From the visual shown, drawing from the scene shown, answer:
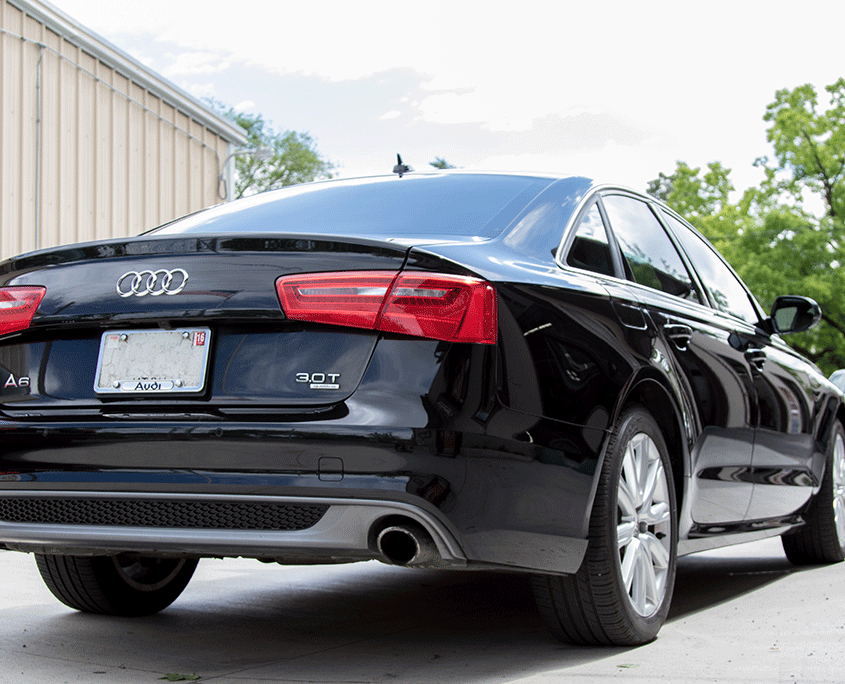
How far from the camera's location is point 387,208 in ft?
12.1

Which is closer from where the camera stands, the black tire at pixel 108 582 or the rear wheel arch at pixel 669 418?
the rear wheel arch at pixel 669 418

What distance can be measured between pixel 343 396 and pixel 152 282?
2.10 feet

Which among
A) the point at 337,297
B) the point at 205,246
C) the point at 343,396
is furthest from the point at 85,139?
the point at 343,396

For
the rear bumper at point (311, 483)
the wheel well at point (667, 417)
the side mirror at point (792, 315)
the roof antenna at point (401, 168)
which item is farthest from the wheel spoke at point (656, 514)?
the side mirror at point (792, 315)

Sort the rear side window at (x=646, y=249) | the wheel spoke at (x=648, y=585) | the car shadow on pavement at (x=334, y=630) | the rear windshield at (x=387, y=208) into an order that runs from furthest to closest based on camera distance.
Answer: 1. the rear side window at (x=646, y=249)
2. the wheel spoke at (x=648, y=585)
3. the rear windshield at (x=387, y=208)
4. the car shadow on pavement at (x=334, y=630)

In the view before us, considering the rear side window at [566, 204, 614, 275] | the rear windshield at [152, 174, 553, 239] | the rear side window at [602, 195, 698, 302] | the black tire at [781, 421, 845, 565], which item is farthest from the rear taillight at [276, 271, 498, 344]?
the black tire at [781, 421, 845, 565]

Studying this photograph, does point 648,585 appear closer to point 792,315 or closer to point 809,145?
point 792,315

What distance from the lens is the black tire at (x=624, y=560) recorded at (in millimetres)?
3262

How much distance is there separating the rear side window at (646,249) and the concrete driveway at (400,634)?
124cm

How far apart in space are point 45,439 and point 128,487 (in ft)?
0.99

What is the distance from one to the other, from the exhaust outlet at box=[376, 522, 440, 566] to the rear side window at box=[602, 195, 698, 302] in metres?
1.47

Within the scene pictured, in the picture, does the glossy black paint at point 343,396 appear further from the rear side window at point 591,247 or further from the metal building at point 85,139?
the metal building at point 85,139

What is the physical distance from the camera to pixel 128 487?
2922 mm

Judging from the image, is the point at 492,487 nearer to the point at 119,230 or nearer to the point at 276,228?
the point at 276,228
